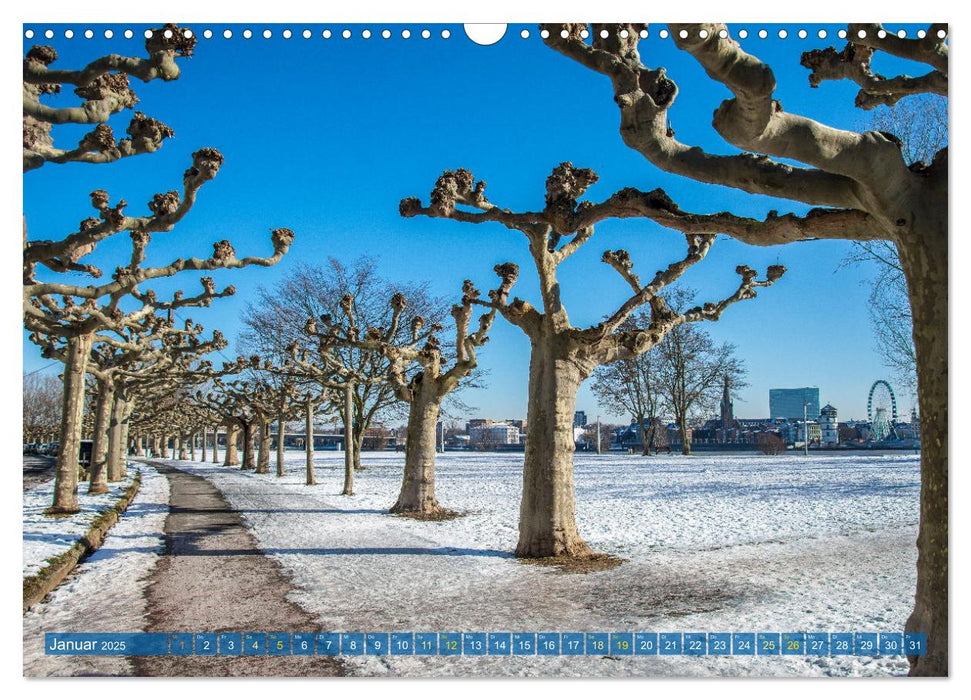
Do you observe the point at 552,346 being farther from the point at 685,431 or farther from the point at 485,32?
the point at 685,431

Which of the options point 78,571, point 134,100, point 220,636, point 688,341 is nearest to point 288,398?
point 688,341

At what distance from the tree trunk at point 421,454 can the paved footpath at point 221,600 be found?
2640mm

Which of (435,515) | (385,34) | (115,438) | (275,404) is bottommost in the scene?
(435,515)

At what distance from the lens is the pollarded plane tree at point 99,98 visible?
3238 mm

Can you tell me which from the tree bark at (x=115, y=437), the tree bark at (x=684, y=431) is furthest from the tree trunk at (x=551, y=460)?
the tree bark at (x=684, y=431)

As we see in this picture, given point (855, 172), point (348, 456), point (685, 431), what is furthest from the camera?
point (685, 431)

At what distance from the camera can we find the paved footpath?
2846 millimetres

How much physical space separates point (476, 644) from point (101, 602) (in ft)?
11.6

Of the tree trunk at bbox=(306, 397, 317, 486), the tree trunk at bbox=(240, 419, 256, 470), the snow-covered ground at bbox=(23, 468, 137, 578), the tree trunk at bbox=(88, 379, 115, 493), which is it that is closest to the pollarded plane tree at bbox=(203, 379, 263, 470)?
the tree trunk at bbox=(240, 419, 256, 470)

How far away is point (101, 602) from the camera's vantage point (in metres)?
5.00

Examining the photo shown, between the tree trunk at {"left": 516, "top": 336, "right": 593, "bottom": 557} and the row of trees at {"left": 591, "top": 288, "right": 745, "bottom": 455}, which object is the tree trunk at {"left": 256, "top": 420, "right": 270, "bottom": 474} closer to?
the row of trees at {"left": 591, "top": 288, "right": 745, "bottom": 455}

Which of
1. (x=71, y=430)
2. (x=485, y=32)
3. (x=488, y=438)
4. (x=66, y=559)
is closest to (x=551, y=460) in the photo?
(x=66, y=559)

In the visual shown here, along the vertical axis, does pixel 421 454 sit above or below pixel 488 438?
above

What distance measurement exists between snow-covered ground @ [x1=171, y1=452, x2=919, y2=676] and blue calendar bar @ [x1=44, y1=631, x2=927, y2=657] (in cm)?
5
